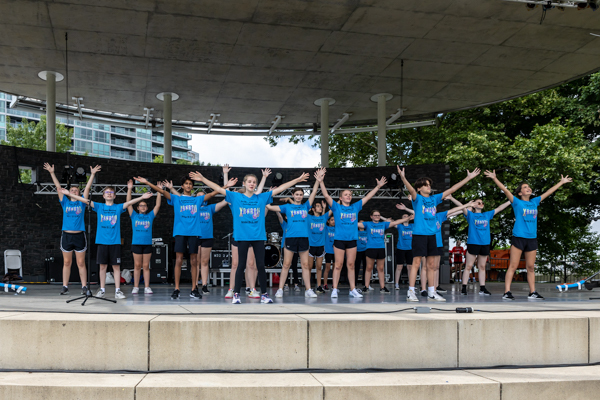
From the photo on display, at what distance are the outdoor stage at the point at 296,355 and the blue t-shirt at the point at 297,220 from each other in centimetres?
299

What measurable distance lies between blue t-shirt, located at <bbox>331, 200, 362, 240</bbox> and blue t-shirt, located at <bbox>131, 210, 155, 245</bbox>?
3.28 meters

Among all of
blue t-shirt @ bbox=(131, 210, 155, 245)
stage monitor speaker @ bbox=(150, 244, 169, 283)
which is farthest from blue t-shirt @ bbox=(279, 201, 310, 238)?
stage monitor speaker @ bbox=(150, 244, 169, 283)

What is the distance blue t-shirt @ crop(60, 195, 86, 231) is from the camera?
8.00 metres

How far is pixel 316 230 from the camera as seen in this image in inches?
369

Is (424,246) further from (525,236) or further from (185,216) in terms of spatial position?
(185,216)

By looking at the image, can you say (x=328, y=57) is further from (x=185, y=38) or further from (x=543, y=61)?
(x=543, y=61)

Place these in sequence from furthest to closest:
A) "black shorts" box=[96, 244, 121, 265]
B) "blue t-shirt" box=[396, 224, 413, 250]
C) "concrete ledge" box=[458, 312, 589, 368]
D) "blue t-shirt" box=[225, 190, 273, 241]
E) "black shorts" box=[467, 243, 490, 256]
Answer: "blue t-shirt" box=[396, 224, 413, 250]
"black shorts" box=[467, 243, 490, 256]
"black shorts" box=[96, 244, 121, 265]
"blue t-shirt" box=[225, 190, 273, 241]
"concrete ledge" box=[458, 312, 589, 368]

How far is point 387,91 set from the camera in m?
14.8

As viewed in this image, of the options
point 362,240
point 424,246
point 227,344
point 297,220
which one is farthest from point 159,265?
point 227,344

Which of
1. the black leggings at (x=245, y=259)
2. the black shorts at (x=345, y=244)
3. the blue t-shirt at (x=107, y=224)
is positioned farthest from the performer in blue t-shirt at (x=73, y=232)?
the black shorts at (x=345, y=244)

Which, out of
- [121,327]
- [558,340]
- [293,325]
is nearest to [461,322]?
[558,340]

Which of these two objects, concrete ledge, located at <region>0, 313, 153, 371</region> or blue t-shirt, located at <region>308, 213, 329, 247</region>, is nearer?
concrete ledge, located at <region>0, 313, 153, 371</region>

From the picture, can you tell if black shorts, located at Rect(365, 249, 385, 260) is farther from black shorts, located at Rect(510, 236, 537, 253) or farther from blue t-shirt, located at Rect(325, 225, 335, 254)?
black shorts, located at Rect(510, 236, 537, 253)

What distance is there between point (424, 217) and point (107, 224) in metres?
5.08
